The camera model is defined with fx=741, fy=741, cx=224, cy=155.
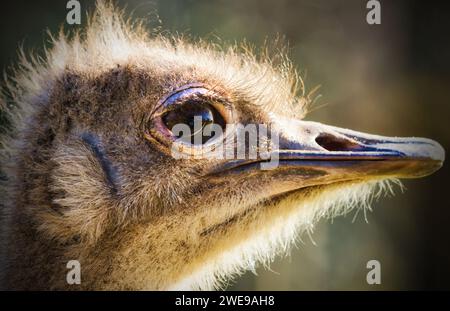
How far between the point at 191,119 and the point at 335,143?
463 millimetres

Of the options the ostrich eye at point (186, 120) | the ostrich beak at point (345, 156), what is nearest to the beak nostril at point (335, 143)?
the ostrich beak at point (345, 156)

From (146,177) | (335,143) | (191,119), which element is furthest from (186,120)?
(335,143)

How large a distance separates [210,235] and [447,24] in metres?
3.07

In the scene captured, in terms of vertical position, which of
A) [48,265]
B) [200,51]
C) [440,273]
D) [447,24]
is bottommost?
[440,273]

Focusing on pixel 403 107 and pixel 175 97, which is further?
pixel 403 107

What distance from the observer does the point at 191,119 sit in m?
2.35

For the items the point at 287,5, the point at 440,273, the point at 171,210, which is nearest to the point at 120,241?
the point at 171,210

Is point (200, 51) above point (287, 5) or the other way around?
the other way around

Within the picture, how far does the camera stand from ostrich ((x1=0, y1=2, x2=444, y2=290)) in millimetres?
2322

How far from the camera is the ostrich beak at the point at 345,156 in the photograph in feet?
7.28

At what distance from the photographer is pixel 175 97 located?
235cm

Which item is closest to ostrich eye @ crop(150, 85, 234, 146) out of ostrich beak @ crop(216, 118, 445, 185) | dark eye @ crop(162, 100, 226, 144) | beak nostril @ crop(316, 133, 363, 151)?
dark eye @ crop(162, 100, 226, 144)
